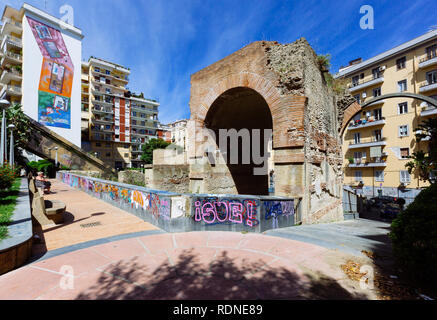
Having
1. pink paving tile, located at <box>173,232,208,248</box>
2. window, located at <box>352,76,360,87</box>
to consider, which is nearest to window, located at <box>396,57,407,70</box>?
window, located at <box>352,76,360,87</box>

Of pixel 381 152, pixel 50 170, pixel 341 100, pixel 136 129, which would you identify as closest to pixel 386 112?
pixel 381 152

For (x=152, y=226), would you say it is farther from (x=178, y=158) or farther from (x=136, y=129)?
(x=136, y=129)

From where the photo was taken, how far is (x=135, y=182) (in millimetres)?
18578

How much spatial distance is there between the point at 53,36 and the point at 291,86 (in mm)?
43815

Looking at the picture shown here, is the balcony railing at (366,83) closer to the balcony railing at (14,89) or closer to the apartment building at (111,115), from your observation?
the apartment building at (111,115)

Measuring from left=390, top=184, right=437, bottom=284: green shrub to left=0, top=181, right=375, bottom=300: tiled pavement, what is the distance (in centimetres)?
71

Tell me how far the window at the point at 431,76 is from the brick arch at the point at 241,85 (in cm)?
2394

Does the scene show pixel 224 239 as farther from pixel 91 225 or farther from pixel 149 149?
pixel 149 149

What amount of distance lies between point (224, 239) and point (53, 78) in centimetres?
4129

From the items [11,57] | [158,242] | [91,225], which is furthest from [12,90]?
[158,242]

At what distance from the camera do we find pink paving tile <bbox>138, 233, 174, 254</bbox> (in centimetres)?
427

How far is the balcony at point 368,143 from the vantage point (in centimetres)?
2399

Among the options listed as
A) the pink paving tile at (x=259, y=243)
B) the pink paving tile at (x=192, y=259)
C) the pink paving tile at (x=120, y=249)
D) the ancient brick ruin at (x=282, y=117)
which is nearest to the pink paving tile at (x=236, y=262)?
the pink paving tile at (x=192, y=259)

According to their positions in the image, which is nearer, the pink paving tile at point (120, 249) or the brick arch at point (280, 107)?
the pink paving tile at point (120, 249)
